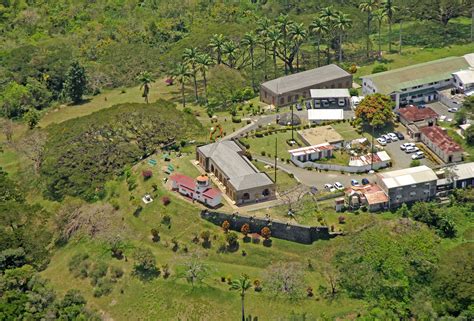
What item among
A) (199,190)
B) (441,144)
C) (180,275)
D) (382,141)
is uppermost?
(441,144)

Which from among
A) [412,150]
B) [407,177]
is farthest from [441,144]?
[407,177]

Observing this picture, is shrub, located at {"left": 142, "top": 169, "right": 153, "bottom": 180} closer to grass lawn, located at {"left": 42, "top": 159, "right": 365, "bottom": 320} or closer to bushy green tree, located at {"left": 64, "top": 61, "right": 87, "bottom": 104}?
grass lawn, located at {"left": 42, "top": 159, "right": 365, "bottom": 320}

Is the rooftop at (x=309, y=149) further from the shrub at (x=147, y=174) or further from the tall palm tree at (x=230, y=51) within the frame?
the tall palm tree at (x=230, y=51)

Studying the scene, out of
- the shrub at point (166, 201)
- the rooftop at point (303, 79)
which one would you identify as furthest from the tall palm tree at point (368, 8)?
the shrub at point (166, 201)

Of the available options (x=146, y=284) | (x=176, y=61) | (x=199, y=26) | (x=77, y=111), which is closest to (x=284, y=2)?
(x=199, y=26)

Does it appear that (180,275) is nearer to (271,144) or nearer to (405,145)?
(271,144)

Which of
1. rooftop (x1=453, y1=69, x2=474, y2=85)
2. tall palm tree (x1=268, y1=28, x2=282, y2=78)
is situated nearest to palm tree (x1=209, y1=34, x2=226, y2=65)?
tall palm tree (x1=268, y1=28, x2=282, y2=78)

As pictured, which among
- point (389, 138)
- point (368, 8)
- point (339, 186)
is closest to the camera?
point (339, 186)
